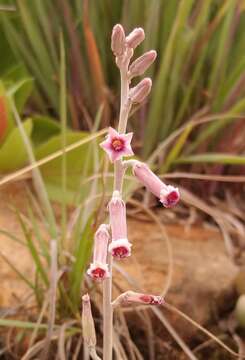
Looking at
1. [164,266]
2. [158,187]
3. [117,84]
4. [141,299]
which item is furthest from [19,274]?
[117,84]

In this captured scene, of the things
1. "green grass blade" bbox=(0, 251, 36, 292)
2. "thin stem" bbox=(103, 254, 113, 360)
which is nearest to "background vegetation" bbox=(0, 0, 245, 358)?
"green grass blade" bbox=(0, 251, 36, 292)

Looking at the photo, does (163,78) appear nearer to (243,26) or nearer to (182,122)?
(182,122)

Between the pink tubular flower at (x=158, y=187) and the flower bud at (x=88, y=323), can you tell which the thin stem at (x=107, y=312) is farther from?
the pink tubular flower at (x=158, y=187)

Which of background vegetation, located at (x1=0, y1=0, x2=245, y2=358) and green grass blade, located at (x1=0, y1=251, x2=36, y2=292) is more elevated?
background vegetation, located at (x1=0, y1=0, x2=245, y2=358)

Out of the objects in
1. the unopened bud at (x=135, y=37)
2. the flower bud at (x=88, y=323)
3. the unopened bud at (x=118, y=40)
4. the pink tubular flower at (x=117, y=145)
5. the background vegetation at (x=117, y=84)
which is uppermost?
the background vegetation at (x=117, y=84)

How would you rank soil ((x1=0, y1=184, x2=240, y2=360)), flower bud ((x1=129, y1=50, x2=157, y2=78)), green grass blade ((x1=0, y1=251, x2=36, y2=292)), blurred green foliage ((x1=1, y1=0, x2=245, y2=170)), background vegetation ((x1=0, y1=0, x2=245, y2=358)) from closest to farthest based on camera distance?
flower bud ((x1=129, y1=50, x2=157, y2=78)) < green grass blade ((x1=0, y1=251, x2=36, y2=292)) < soil ((x1=0, y1=184, x2=240, y2=360)) < background vegetation ((x1=0, y1=0, x2=245, y2=358)) < blurred green foliage ((x1=1, y1=0, x2=245, y2=170))

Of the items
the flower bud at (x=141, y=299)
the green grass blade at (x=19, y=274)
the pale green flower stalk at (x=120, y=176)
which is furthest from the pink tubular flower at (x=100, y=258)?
the green grass blade at (x=19, y=274)

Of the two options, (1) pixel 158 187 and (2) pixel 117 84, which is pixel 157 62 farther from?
(1) pixel 158 187

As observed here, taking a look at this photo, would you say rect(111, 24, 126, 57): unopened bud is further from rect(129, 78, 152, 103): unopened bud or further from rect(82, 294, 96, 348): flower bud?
rect(82, 294, 96, 348): flower bud
